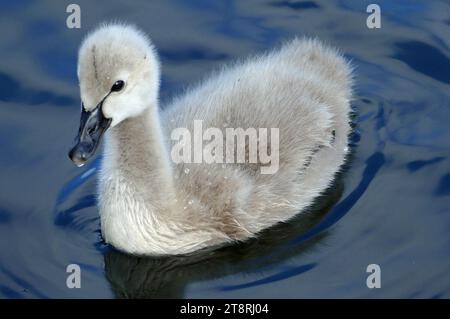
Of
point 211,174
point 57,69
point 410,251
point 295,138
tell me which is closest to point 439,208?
point 410,251

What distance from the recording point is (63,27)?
28.0 feet

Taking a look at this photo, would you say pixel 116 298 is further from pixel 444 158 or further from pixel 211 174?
pixel 444 158

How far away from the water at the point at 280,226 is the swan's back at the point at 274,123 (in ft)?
0.60

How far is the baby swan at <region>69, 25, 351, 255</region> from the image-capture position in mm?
6289

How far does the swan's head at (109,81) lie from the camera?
20.3 feet

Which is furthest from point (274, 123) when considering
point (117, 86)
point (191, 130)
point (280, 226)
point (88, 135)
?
point (88, 135)

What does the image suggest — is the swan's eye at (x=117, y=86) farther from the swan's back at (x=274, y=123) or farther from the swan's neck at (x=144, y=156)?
the swan's back at (x=274, y=123)

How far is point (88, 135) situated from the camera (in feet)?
20.6

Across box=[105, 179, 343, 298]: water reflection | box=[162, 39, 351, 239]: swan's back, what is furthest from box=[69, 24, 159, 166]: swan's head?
box=[105, 179, 343, 298]: water reflection

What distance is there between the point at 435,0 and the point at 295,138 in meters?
2.44

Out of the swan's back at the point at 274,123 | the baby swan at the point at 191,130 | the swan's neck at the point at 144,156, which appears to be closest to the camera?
the baby swan at the point at 191,130

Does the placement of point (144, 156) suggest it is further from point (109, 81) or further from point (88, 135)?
point (109, 81)

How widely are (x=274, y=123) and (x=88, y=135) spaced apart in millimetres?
1257

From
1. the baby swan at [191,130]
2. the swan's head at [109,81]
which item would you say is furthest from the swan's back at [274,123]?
the swan's head at [109,81]
